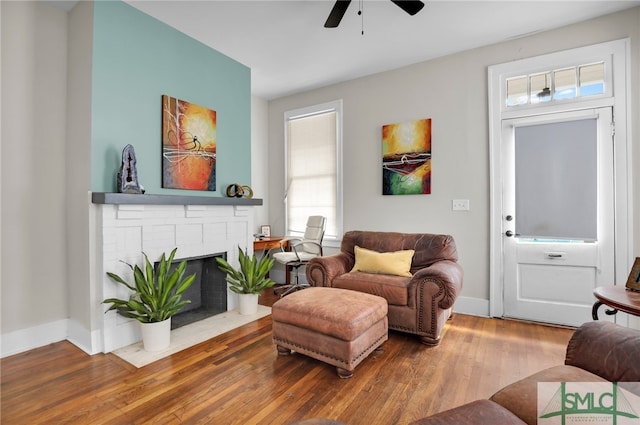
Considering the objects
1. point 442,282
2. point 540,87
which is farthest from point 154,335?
point 540,87

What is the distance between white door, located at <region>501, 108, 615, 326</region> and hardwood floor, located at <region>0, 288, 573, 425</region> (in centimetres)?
50

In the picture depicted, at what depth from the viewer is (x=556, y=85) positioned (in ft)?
9.73

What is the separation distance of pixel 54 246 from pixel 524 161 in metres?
4.40

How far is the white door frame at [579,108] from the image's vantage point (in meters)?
2.67

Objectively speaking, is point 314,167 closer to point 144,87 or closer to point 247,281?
point 247,281

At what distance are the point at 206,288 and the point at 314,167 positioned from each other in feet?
7.15

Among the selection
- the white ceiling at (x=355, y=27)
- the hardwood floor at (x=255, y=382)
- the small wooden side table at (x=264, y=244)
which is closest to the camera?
the hardwood floor at (x=255, y=382)

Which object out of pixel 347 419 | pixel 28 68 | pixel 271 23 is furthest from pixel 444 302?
pixel 28 68

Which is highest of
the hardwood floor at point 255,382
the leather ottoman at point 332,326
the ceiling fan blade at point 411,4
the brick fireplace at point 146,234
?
the ceiling fan blade at point 411,4

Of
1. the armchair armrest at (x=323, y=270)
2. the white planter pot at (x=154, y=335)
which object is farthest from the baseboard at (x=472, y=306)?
the white planter pot at (x=154, y=335)

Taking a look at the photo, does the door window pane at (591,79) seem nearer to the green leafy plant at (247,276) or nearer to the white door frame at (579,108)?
the white door frame at (579,108)

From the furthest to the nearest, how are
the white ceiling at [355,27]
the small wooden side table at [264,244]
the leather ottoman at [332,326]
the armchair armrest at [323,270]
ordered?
the small wooden side table at [264,244] → the armchair armrest at [323,270] → the white ceiling at [355,27] → the leather ottoman at [332,326]

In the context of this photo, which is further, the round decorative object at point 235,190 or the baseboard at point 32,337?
the round decorative object at point 235,190

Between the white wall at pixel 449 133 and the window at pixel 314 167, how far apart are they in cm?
20
